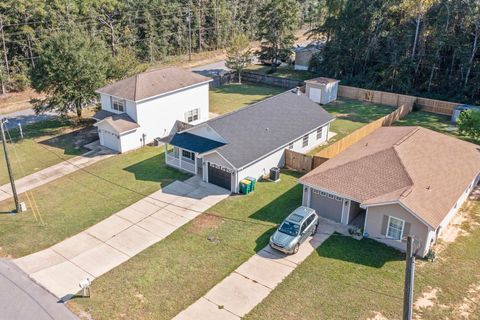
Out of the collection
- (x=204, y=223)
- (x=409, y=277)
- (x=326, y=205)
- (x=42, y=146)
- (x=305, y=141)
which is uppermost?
(x=409, y=277)

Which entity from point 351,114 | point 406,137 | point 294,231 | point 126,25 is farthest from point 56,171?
point 126,25

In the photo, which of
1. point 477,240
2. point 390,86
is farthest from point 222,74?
point 477,240

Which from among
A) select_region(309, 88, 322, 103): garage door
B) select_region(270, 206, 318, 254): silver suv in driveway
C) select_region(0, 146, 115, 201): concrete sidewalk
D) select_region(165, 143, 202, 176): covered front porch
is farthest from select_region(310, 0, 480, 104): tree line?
select_region(0, 146, 115, 201): concrete sidewalk

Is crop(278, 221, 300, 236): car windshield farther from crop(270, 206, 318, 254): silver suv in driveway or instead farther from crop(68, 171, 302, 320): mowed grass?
crop(68, 171, 302, 320): mowed grass

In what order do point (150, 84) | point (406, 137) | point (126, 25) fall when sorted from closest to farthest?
point (406, 137) < point (150, 84) < point (126, 25)

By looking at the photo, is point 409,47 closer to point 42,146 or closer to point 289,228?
point 289,228

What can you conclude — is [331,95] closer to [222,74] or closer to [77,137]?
[222,74]

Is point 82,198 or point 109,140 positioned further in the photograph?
point 109,140
